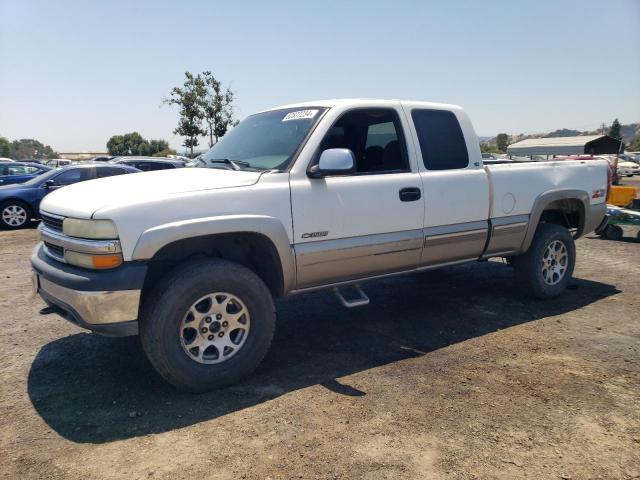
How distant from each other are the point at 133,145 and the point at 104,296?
293 ft

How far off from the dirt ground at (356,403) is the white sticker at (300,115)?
196 cm

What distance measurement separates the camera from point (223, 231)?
3.23 meters

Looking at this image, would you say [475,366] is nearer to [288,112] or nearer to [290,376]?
[290,376]

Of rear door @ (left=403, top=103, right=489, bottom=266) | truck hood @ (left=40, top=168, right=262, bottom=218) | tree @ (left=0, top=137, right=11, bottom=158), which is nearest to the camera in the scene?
truck hood @ (left=40, top=168, right=262, bottom=218)

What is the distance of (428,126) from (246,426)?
120 inches

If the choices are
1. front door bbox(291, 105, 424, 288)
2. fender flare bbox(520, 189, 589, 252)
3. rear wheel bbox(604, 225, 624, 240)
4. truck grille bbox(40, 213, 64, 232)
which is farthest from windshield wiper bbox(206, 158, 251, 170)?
rear wheel bbox(604, 225, 624, 240)

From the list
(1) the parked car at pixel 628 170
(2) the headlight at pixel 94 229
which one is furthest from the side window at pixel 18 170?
(1) the parked car at pixel 628 170

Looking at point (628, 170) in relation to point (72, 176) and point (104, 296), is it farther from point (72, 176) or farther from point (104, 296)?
point (104, 296)

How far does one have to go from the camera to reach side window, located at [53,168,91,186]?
38.0 ft

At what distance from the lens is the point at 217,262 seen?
3.36 meters

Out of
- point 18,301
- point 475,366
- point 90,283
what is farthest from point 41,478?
point 18,301

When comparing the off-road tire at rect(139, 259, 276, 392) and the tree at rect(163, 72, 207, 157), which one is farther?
the tree at rect(163, 72, 207, 157)

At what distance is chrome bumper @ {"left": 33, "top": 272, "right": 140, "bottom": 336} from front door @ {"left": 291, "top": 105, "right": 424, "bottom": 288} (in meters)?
1.21

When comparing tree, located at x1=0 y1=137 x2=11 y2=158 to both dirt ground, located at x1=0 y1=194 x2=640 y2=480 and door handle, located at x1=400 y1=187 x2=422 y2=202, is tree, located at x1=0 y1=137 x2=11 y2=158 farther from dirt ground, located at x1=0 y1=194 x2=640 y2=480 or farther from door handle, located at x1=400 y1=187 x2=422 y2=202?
door handle, located at x1=400 y1=187 x2=422 y2=202
